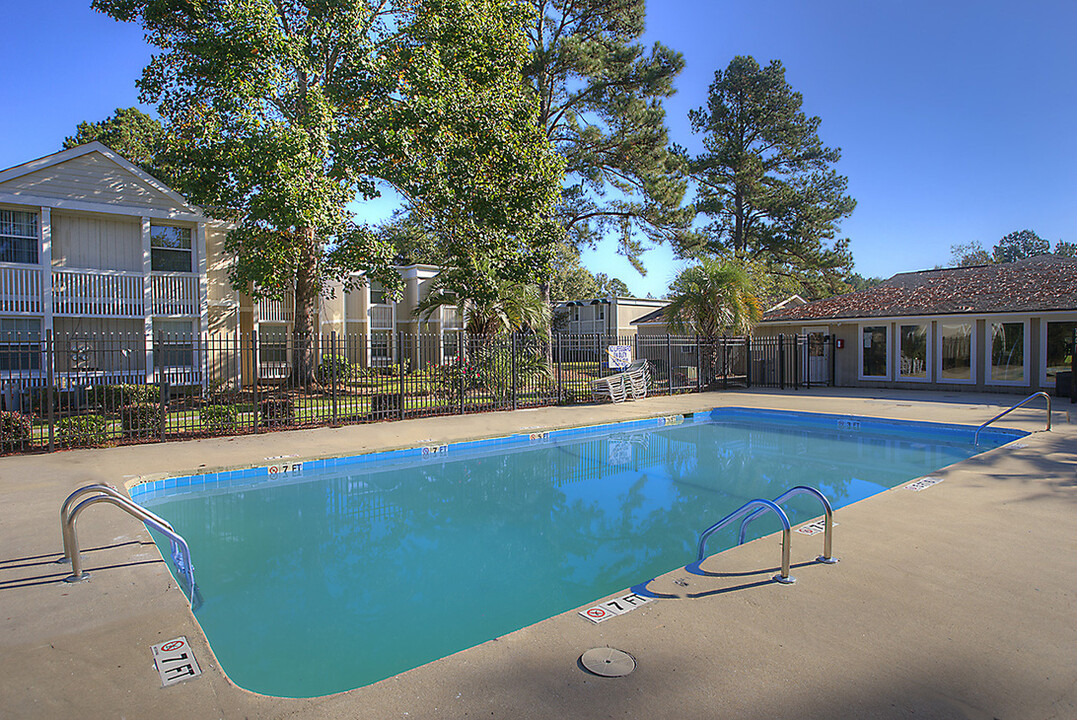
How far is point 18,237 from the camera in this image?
15.6m

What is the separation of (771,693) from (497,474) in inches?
280

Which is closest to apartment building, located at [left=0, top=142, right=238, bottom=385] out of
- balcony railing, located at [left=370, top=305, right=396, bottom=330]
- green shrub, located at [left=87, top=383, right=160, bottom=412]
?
green shrub, located at [left=87, top=383, right=160, bottom=412]

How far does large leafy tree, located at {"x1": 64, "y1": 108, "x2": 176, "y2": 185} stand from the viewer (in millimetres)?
28219

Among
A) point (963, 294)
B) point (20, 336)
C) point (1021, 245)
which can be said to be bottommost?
point (20, 336)

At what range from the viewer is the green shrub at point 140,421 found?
10350 millimetres

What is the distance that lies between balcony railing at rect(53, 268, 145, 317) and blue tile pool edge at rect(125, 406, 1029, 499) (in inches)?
438

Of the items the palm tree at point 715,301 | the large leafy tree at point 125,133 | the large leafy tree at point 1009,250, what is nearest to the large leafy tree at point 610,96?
the palm tree at point 715,301

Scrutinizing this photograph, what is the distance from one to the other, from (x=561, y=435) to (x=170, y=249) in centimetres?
1379

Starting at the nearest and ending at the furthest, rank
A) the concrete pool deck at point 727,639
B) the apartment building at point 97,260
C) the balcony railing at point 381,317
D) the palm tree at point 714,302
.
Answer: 1. the concrete pool deck at point 727,639
2. the apartment building at point 97,260
3. the palm tree at point 714,302
4. the balcony railing at point 381,317

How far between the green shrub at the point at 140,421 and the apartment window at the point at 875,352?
21.3m

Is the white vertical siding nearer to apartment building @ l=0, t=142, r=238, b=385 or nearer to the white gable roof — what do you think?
apartment building @ l=0, t=142, r=238, b=385

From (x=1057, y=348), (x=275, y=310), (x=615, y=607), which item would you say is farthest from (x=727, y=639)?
(x=275, y=310)

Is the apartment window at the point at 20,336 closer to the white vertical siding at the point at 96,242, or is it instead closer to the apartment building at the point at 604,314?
the white vertical siding at the point at 96,242

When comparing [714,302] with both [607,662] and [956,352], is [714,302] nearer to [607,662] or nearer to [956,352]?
[956,352]
